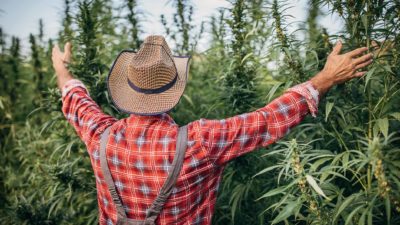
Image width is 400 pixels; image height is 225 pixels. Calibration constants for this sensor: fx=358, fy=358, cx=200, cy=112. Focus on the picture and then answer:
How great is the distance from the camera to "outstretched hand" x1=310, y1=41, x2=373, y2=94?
1.78 metres

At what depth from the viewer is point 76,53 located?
10.5 feet

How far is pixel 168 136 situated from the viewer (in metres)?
1.82

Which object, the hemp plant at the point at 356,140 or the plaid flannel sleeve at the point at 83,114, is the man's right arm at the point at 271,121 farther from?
the plaid flannel sleeve at the point at 83,114

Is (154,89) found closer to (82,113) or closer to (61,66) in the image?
(82,113)

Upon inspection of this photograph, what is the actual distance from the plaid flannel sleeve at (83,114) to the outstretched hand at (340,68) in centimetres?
120

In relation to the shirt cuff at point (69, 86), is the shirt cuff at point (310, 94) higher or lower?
lower

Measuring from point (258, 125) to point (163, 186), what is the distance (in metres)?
0.57

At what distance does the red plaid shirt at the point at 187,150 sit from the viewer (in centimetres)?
178

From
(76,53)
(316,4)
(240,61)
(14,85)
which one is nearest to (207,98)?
(240,61)

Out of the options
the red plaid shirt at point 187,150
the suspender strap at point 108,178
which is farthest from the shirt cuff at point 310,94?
the suspender strap at point 108,178

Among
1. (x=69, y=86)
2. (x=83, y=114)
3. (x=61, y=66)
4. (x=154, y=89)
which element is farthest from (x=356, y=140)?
(x=61, y=66)

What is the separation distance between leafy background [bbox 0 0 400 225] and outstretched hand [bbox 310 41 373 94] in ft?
0.31

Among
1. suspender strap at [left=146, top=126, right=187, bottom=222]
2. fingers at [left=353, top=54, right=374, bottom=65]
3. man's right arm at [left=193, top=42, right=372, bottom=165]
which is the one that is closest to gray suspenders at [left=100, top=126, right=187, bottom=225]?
suspender strap at [left=146, top=126, right=187, bottom=222]

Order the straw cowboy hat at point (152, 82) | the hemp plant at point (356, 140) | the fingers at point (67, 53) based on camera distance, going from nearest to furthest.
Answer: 1. the hemp plant at point (356, 140)
2. the straw cowboy hat at point (152, 82)
3. the fingers at point (67, 53)
